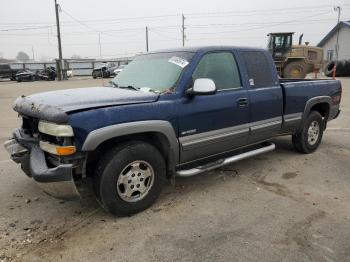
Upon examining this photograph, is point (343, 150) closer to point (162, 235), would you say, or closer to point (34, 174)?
point (162, 235)

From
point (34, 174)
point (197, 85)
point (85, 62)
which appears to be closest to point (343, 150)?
point (197, 85)

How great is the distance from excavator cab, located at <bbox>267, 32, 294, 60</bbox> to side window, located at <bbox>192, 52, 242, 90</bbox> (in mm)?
19810

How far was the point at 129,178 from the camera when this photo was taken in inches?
148

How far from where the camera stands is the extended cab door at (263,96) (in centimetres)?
488

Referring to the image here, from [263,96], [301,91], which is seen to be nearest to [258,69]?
[263,96]

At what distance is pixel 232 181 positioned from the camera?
4.89 meters

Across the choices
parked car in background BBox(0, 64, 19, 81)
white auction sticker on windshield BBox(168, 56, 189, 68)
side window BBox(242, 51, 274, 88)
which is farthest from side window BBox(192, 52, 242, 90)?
parked car in background BBox(0, 64, 19, 81)

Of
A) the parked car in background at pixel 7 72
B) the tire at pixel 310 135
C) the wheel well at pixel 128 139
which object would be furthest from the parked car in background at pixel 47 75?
the wheel well at pixel 128 139

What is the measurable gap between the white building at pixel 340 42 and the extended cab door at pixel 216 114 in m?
45.5

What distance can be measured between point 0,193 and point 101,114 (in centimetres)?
209

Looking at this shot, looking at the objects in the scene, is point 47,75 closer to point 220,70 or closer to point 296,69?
point 296,69

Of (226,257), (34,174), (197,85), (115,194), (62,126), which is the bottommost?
(226,257)

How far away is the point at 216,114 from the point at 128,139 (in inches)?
46.6

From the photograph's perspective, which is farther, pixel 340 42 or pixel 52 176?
pixel 340 42
